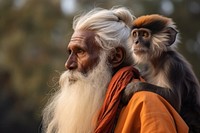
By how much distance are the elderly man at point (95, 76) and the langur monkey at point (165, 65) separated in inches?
25.7

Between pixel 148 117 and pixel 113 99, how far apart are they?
351mm

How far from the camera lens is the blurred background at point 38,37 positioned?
1922 cm

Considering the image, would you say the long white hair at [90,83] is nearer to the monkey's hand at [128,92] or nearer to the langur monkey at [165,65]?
the monkey's hand at [128,92]

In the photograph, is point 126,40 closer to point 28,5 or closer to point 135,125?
point 135,125

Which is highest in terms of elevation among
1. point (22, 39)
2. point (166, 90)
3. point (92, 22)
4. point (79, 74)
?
point (92, 22)

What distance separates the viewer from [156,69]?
5570 millimetres

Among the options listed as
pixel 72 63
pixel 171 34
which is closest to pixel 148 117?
pixel 72 63

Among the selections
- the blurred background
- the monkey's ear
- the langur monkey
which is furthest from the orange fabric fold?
the blurred background

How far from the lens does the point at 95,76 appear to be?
173 inches

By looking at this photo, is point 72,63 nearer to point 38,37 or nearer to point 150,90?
point 150,90

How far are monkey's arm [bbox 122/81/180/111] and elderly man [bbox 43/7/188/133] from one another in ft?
0.15

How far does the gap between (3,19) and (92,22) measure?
1710 centimetres

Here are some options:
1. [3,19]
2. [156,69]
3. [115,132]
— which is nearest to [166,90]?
[156,69]

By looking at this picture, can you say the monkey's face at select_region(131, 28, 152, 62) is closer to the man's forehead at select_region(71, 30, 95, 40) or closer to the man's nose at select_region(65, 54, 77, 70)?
the man's forehead at select_region(71, 30, 95, 40)
